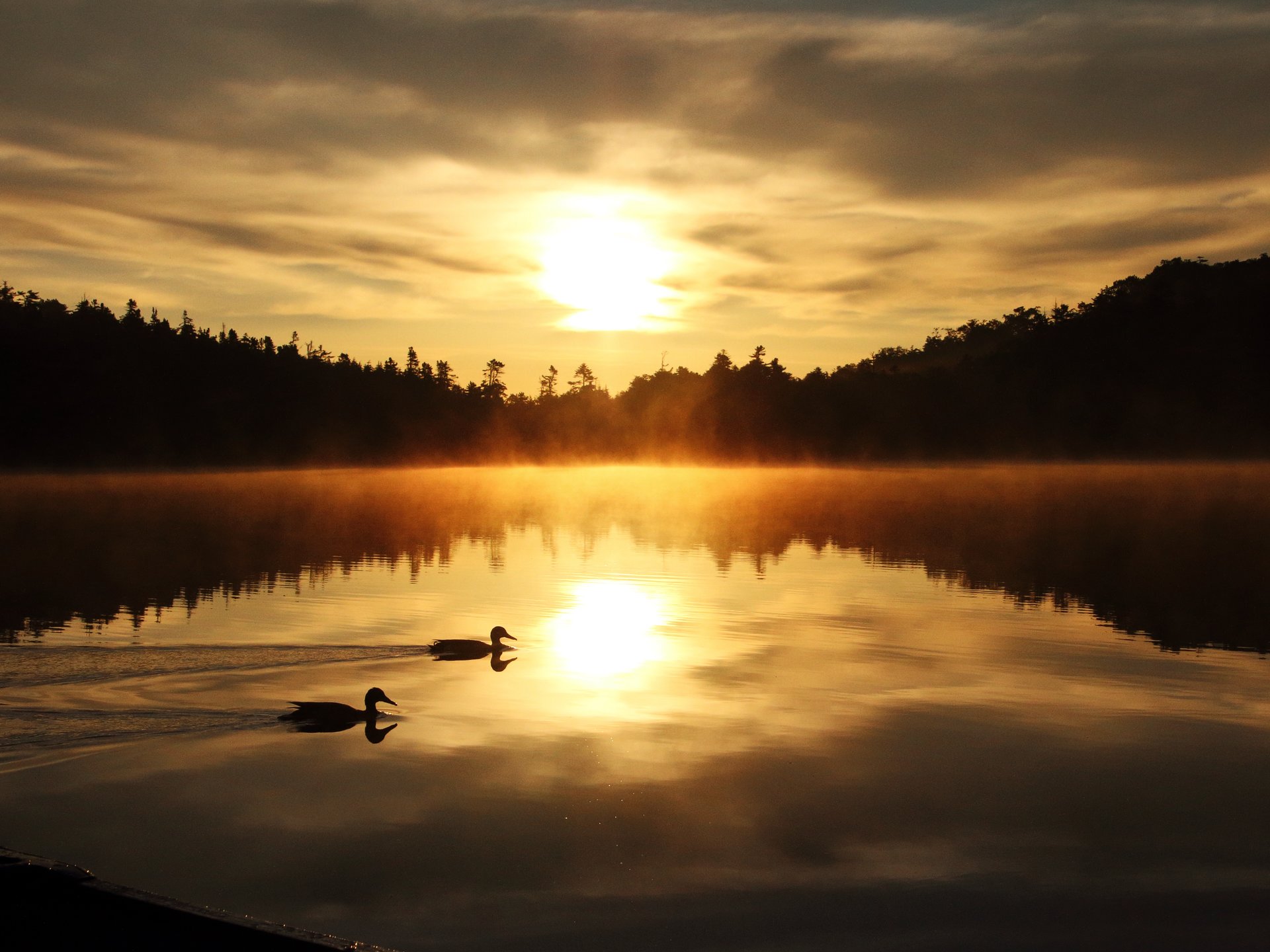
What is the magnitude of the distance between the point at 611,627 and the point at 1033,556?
18767 millimetres

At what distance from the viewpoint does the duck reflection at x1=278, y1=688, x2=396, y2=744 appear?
13.1 meters

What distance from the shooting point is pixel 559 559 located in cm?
3341

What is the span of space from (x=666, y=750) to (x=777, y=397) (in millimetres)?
177580

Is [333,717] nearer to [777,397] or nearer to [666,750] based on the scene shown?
[666,750]

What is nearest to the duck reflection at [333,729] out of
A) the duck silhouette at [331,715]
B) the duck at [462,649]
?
the duck silhouette at [331,715]

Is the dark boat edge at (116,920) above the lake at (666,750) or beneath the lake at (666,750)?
above

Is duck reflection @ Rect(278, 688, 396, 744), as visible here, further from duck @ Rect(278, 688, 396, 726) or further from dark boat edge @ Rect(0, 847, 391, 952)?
dark boat edge @ Rect(0, 847, 391, 952)

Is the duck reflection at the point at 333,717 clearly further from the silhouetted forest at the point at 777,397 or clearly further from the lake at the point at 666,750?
the silhouetted forest at the point at 777,397

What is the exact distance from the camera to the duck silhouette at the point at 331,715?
1315 centimetres

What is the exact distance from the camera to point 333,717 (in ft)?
43.1

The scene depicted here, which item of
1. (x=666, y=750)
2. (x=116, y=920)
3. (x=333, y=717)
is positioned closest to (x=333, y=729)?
(x=333, y=717)

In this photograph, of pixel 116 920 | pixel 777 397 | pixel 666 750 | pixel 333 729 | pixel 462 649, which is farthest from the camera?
pixel 777 397

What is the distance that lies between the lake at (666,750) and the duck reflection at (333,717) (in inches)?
9.9

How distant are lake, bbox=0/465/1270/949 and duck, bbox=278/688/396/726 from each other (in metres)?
0.34
